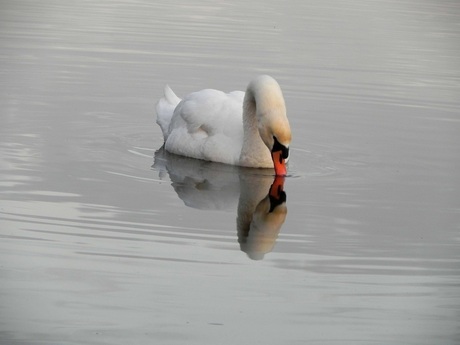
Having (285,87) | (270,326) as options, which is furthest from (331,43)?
(270,326)

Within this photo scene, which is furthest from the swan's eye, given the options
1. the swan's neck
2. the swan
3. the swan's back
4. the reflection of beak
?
the swan's back

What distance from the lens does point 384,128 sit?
1417 cm

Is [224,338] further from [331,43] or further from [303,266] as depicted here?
[331,43]

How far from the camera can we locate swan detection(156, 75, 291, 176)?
38.4 ft

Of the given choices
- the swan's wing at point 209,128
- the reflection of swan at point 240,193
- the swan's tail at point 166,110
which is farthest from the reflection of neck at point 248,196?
the swan's tail at point 166,110

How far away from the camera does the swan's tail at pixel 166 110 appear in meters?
13.5

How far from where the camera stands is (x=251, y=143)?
1187 centimetres

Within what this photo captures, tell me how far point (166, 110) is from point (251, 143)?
7.24 ft

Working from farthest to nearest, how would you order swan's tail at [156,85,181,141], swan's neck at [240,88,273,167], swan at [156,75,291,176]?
swan's tail at [156,85,181,141], swan's neck at [240,88,273,167], swan at [156,75,291,176]

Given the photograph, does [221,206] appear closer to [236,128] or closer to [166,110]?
[236,128]

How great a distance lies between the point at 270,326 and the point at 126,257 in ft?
5.19

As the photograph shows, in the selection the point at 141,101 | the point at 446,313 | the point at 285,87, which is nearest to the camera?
the point at 446,313

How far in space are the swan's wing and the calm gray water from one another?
0.16 metres

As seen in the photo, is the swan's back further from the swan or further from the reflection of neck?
the reflection of neck
